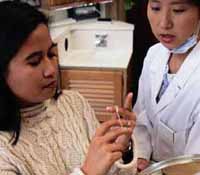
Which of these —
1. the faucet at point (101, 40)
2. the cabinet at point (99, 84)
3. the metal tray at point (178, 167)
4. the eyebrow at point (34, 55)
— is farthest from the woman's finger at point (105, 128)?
the faucet at point (101, 40)

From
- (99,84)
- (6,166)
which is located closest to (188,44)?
(6,166)

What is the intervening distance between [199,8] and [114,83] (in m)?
1.18

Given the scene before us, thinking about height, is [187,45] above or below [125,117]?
above

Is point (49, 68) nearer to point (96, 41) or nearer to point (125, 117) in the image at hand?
point (125, 117)

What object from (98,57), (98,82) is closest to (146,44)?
(98,57)

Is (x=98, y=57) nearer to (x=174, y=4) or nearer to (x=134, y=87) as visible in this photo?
(x=134, y=87)

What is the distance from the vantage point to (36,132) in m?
1.03

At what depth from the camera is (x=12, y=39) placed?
0.91 meters

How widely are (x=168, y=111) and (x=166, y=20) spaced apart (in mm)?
345

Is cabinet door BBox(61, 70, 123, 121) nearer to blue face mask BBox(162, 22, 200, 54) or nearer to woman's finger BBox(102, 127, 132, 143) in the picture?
blue face mask BBox(162, 22, 200, 54)

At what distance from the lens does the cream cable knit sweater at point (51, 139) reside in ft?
3.13

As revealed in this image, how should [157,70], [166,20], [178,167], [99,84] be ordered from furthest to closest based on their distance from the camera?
[99,84]
[157,70]
[166,20]
[178,167]

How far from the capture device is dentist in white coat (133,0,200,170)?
1207 millimetres

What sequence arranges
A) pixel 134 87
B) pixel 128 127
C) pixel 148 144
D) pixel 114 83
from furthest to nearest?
pixel 134 87
pixel 114 83
pixel 148 144
pixel 128 127
